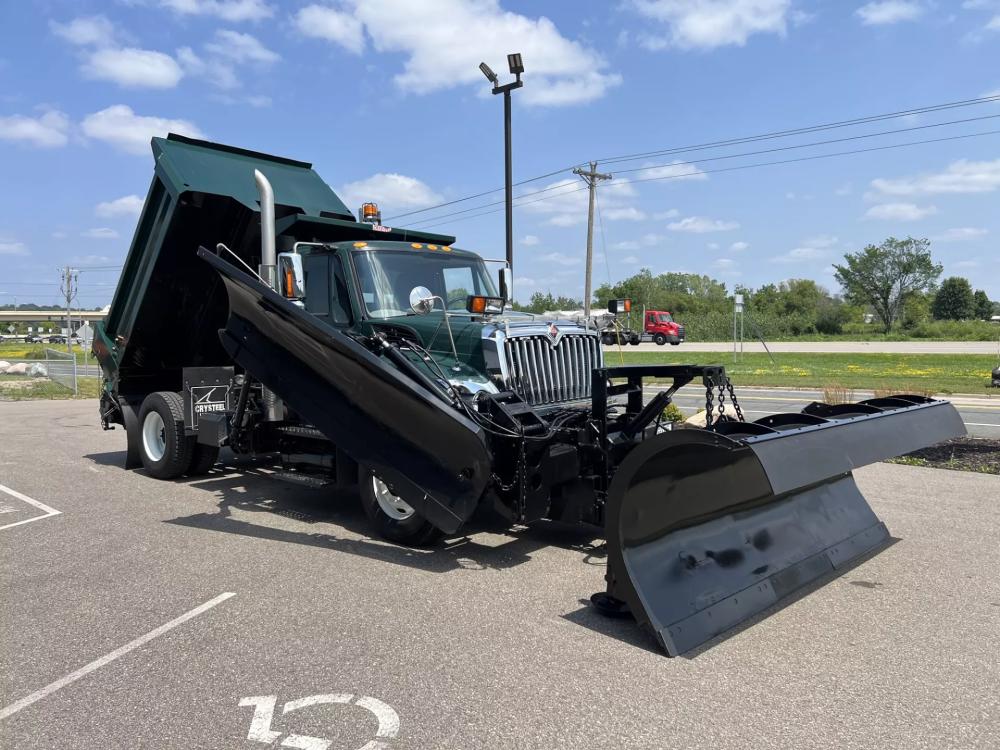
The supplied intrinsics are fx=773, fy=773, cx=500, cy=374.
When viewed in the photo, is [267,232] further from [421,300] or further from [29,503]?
[29,503]

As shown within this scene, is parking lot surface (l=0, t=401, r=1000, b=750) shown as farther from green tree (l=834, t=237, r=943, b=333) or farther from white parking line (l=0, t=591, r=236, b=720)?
green tree (l=834, t=237, r=943, b=333)

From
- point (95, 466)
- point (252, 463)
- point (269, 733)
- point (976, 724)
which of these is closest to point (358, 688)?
point (269, 733)

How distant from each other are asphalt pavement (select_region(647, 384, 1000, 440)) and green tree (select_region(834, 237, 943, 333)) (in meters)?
62.4

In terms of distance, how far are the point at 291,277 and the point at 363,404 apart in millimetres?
1697

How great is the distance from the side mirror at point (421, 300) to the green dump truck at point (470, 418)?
2 cm

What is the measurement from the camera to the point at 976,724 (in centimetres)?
326

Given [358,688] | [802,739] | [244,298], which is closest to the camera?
[802,739]

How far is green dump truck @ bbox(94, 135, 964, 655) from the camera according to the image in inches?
169

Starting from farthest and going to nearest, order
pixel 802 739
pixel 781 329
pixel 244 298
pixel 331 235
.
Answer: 1. pixel 781 329
2. pixel 331 235
3. pixel 244 298
4. pixel 802 739

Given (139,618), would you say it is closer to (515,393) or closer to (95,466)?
(515,393)

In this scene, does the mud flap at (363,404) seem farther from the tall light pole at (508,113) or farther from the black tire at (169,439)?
the tall light pole at (508,113)

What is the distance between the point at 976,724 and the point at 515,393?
350 centimetres

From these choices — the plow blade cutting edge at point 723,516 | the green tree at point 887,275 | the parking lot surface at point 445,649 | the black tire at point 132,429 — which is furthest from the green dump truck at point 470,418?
the green tree at point 887,275

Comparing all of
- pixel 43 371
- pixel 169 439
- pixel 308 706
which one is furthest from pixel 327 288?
pixel 43 371
